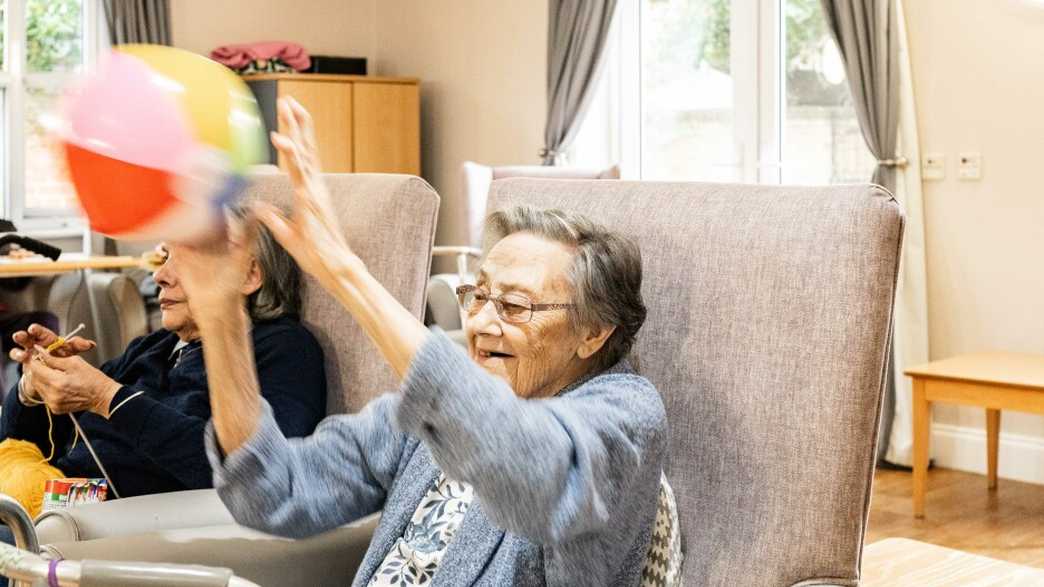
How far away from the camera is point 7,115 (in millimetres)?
6551

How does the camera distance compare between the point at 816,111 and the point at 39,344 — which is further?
the point at 816,111

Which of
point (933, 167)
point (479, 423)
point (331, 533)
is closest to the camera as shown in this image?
point (479, 423)

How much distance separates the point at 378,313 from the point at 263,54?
6.02 meters

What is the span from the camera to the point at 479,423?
112 cm

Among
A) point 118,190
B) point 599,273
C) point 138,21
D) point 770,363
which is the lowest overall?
point 770,363

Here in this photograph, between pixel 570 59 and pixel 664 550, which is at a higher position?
pixel 570 59

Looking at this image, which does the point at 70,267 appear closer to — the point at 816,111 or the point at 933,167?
the point at 816,111

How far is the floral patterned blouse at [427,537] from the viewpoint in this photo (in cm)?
154

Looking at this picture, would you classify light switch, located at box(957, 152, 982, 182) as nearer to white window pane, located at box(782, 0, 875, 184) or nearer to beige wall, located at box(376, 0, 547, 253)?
white window pane, located at box(782, 0, 875, 184)

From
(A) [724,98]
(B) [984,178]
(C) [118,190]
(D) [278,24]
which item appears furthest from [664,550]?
(D) [278,24]

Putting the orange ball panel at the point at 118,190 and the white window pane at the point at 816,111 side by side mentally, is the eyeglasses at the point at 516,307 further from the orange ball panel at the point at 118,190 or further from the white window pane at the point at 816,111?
the white window pane at the point at 816,111

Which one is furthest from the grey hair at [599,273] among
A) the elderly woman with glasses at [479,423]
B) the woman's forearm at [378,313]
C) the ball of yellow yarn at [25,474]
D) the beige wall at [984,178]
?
the beige wall at [984,178]

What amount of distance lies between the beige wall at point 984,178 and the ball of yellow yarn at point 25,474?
3484 mm

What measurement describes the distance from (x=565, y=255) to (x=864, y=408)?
0.37 m
